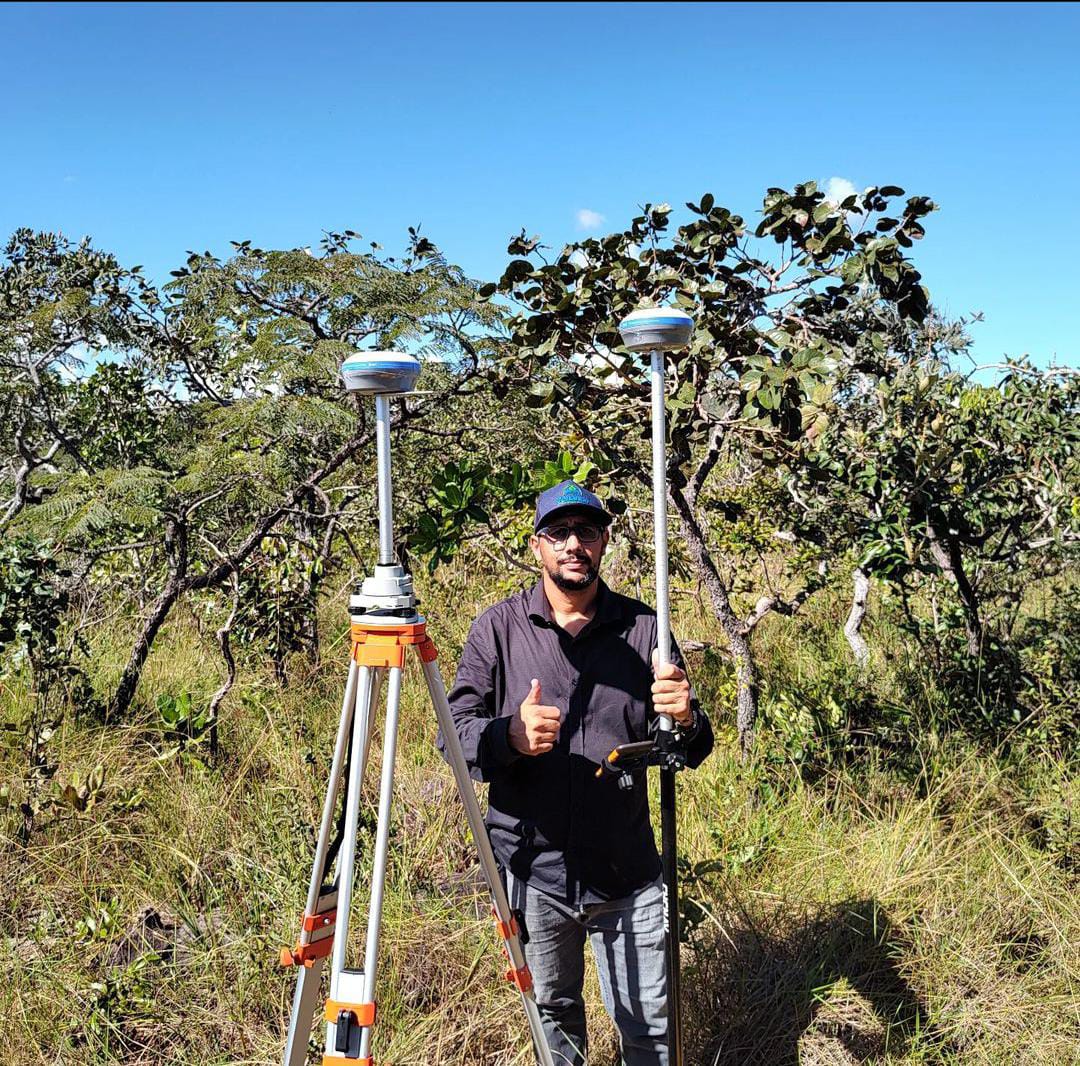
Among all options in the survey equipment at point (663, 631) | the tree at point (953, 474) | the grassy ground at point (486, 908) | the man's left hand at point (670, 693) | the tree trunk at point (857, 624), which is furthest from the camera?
the tree trunk at point (857, 624)

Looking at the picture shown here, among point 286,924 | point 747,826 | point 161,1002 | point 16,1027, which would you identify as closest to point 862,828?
point 747,826

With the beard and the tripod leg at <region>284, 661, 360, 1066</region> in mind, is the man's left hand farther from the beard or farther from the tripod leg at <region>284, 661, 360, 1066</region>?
the tripod leg at <region>284, 661, 360, 1066</region>

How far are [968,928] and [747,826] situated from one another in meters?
0.74

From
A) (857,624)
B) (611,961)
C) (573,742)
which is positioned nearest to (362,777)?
(573,742)

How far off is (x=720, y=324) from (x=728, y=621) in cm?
124

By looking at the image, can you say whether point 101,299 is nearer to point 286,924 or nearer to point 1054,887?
point 286,924

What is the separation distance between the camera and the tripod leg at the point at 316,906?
5.18 ft

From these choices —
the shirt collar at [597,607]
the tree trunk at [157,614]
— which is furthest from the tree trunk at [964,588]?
the tree trunk at [157,614]

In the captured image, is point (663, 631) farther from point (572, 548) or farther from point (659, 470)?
point (572, 548)

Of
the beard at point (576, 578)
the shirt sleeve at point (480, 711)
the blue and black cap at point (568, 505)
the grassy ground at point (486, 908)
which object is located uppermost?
the blue and black cap at point (568, 505)

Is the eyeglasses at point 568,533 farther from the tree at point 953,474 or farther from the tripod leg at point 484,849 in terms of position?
the tree at point 953,474

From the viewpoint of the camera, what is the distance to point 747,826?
3123mm

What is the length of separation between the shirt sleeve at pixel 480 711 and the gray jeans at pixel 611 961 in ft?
1.23

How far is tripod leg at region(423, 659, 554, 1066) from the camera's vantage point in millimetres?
1546
